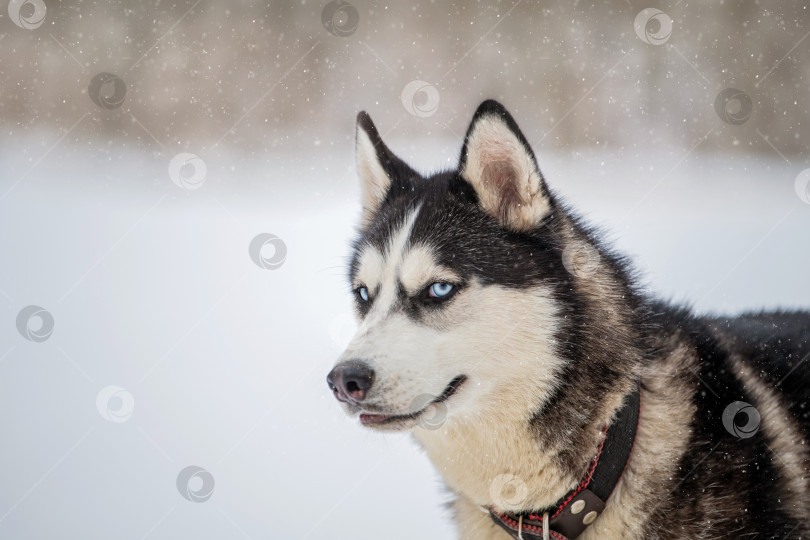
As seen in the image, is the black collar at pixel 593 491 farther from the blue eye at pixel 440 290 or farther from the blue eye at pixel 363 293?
the blue eye at pixel 363 293

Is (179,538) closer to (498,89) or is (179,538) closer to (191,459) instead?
(191,459)

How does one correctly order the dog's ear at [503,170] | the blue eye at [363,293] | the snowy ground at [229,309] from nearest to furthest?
the dog's ear at [503,170] < the blue eye at [363,293] < the snowy ground at [229,309]

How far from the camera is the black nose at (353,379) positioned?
1625 mm

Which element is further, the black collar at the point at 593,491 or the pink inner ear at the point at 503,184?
the pink inner ear at the point at 503,184

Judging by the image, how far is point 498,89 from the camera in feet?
22.0

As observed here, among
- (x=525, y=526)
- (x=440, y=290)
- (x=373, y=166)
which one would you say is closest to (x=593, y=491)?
(x=525, y=526)

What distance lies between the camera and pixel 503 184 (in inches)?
→ 76.0

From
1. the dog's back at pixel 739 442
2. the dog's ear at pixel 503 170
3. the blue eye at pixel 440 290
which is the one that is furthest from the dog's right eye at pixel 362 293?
the dog's back at pixel 739 442

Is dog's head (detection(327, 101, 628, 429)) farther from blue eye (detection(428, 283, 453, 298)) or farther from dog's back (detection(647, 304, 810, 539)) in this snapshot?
dog's back (detection(647, 304, 810, 539))

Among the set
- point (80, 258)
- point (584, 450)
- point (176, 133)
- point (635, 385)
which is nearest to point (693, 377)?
point (635, 385)

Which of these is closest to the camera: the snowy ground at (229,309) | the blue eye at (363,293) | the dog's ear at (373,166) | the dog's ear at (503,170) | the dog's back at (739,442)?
the dog's back at (739,442)

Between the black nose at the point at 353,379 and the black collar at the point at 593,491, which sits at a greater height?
the black collar at the point at 593,491

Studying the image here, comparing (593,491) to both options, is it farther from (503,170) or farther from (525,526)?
(503,170)

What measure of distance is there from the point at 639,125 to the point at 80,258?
5088 millimetres
